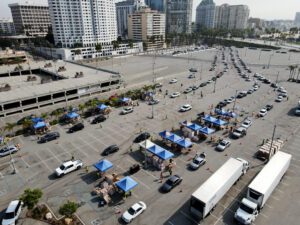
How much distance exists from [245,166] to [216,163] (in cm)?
554

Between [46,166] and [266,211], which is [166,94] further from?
[266,211]

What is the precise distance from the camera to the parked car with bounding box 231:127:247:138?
51.4 meters

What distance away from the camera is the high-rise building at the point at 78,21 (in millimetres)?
173250

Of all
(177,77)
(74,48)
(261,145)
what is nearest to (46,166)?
(261,145)

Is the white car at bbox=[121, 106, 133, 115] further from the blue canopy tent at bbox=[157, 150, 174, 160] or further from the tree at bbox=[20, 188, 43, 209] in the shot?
the tree at bbox=[20, 188, 43, 209]

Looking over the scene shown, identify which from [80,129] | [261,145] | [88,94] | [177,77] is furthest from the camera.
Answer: [177,77]

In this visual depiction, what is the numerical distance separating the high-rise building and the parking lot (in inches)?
5393

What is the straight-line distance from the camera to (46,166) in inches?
1636

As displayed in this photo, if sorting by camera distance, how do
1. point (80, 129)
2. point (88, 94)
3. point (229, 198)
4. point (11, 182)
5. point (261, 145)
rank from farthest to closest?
point (88, 94), point (80, 129), point (261, 145), point (11, 182), point (229, 198)

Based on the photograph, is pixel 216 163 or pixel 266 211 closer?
pixel 266 211

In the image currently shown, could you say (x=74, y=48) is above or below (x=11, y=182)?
above

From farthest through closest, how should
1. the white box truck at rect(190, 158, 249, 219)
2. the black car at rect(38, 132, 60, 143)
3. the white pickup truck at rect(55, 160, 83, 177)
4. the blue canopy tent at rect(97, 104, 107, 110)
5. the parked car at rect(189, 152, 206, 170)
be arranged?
the blue canopy tent at rect(97, 104, 107, 110) → the black car at rect(38, 132, 60, 143) → the parked car at rect(189, 152, 206, 170) → the white pickup truck at rect(55, 160, 83, 177) → the white box truck at rect(190, 158, 249, 219)

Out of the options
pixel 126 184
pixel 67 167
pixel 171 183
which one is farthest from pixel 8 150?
pixel 171 183

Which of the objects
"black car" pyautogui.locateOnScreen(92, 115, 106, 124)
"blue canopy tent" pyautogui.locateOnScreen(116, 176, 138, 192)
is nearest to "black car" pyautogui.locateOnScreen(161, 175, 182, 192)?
"blue canopy tent" pyautogui.locateOnScreen(116, 176, 138, 192)
